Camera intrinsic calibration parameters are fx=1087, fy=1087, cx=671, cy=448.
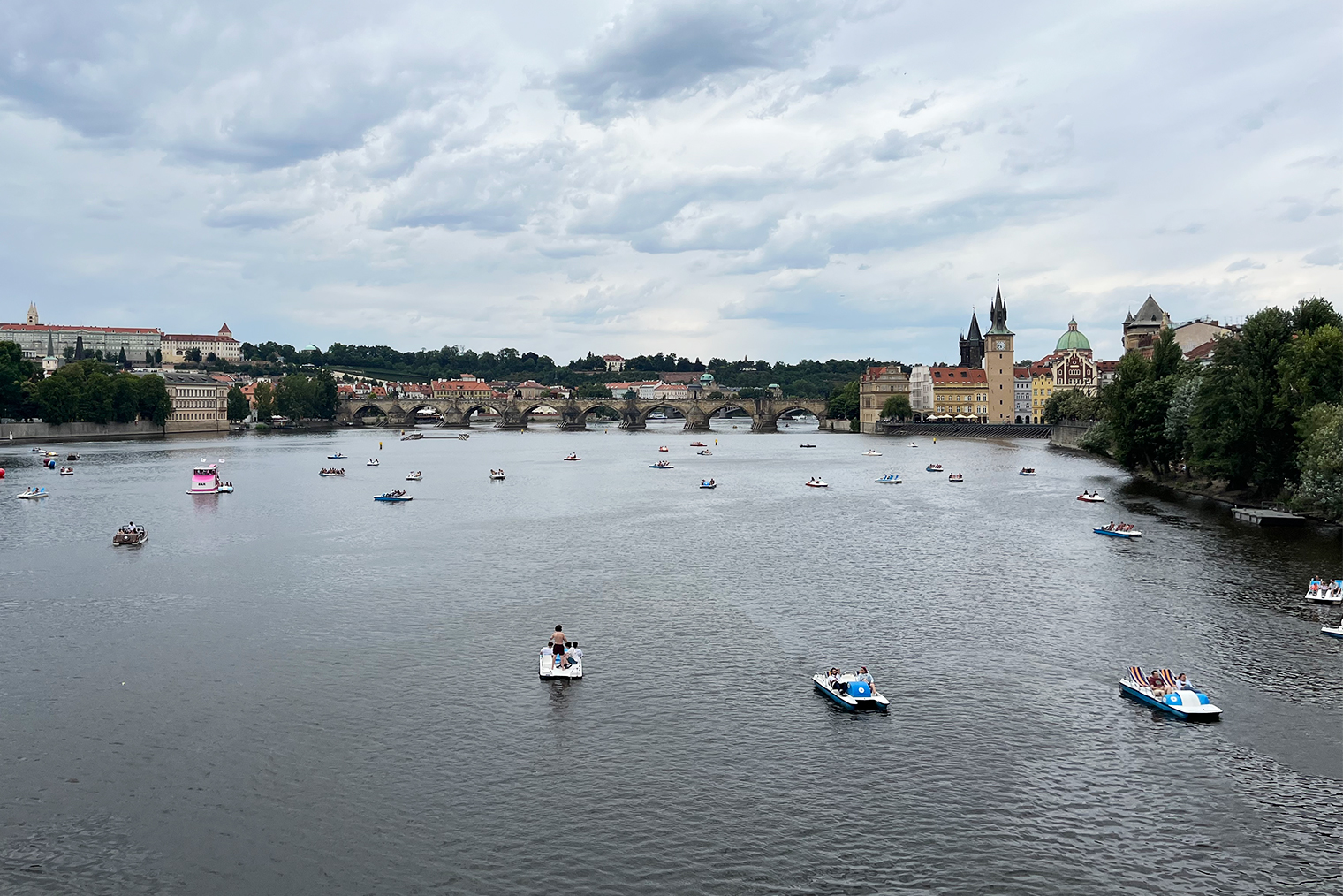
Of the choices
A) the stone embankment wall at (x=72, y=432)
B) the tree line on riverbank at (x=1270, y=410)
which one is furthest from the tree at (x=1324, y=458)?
the stone embankment wall at (x=72, y=432)

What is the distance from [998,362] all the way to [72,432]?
15159 cm

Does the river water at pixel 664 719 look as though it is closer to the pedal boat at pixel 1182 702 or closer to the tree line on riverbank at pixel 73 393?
the pedal boat at pixel 1182 702

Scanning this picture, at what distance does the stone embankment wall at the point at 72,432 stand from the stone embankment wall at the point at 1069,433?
13823 cm

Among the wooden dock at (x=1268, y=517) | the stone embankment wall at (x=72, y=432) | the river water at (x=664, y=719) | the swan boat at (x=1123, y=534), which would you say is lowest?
the river water at (x=664, y=719)

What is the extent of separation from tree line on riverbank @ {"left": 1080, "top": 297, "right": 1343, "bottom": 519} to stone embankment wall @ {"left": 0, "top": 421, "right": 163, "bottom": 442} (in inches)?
5647

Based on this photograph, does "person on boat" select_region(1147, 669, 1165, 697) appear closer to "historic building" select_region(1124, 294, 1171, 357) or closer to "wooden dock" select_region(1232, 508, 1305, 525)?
"wooden dock" select_region(1232, 508, 1305, 525)

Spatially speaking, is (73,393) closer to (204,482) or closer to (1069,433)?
(204,482)

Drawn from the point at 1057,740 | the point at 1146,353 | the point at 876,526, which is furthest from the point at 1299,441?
the point at 1146,353

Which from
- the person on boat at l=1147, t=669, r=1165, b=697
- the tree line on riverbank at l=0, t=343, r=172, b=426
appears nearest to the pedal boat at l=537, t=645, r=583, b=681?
the person on boat at l=1147, t=669, r=1165, b=697

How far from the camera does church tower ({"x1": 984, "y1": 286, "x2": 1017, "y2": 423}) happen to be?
19438 cm

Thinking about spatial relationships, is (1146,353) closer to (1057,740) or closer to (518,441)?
(518,441)

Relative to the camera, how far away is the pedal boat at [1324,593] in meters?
38.7

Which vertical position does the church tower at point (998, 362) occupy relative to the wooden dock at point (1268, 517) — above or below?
above

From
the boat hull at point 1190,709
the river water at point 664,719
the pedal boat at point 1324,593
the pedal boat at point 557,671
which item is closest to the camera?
the river water at point 664,719
